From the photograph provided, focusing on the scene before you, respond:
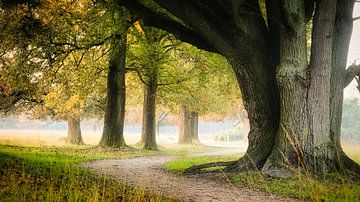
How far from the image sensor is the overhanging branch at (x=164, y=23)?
9.66 m

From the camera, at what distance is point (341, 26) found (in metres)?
8.98

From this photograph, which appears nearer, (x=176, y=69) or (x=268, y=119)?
(x=268, y=119)

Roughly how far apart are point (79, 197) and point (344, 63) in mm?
7430

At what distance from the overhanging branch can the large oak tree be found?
28mm

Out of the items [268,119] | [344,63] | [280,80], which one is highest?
[344,63]

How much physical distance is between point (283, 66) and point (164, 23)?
3.55 m

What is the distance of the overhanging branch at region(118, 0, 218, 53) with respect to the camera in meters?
9.66

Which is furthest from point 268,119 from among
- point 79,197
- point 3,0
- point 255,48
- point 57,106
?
point 57,106

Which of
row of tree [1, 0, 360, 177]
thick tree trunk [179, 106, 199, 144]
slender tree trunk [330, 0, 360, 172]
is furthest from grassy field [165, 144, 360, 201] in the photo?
thick tree trunk [179, 106, 199, 144]

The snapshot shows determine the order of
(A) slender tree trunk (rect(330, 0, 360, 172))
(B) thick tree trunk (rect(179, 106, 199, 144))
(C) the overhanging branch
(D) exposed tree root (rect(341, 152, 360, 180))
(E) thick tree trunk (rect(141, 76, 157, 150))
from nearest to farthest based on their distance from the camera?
(D) exposed tree root (rect(341, 152, 360, 180)) → (A) slender tree trunk (rect(330, 0, 360, 172)) → (C) the overhanging branch → (E) thick tree trunk (rect(141, 76, 157, 150)) → (B) thick tree trunk (rect(179, 106, 199, 144))

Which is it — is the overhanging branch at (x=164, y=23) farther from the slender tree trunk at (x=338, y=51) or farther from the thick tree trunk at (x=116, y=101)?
the thick tree trunk at (x=116, y=101)

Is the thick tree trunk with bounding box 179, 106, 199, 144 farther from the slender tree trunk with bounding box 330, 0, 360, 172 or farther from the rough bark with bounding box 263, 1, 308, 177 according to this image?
the rough bark with bounding box 263, 1, 308, 177

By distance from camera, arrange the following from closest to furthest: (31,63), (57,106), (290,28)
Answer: (290,28) < (31,63) < (57,106)

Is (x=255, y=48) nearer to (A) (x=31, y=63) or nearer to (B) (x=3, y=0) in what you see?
(B) (x=3, y=0)
